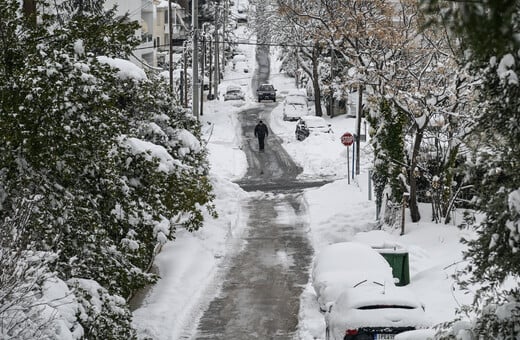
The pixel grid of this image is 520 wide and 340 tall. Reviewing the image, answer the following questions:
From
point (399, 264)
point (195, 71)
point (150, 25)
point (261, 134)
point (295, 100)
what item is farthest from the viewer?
point (150, 25)

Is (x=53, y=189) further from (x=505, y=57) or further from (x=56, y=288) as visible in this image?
(x=505, y=57)

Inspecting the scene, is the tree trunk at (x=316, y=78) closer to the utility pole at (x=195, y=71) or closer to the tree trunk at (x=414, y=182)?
the utility pole at (x=195, y=71)

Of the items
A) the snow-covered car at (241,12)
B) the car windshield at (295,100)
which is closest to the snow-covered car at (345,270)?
the car windshield at (295,100)

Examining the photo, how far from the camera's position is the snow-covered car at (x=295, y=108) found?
54.7 metres

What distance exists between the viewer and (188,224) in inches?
809

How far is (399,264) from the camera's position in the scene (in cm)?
1755

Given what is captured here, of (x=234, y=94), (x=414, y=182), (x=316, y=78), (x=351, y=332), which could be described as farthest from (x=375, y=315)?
(x=234, y=94)

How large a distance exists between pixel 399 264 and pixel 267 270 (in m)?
3.81

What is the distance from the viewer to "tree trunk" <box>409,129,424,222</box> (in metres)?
21.5

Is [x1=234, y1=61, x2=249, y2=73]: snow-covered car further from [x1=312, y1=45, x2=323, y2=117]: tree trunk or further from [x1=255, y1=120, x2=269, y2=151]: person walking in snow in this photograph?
[x1=255, y1=120, x2=269, y2=151]: person walking in snow

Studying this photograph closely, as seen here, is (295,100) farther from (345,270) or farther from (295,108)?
(345,270)

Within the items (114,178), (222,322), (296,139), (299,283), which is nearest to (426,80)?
(299,283)

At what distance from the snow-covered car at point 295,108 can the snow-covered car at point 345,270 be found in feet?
126

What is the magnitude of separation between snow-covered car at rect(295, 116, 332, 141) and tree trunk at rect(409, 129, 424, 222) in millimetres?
23076
